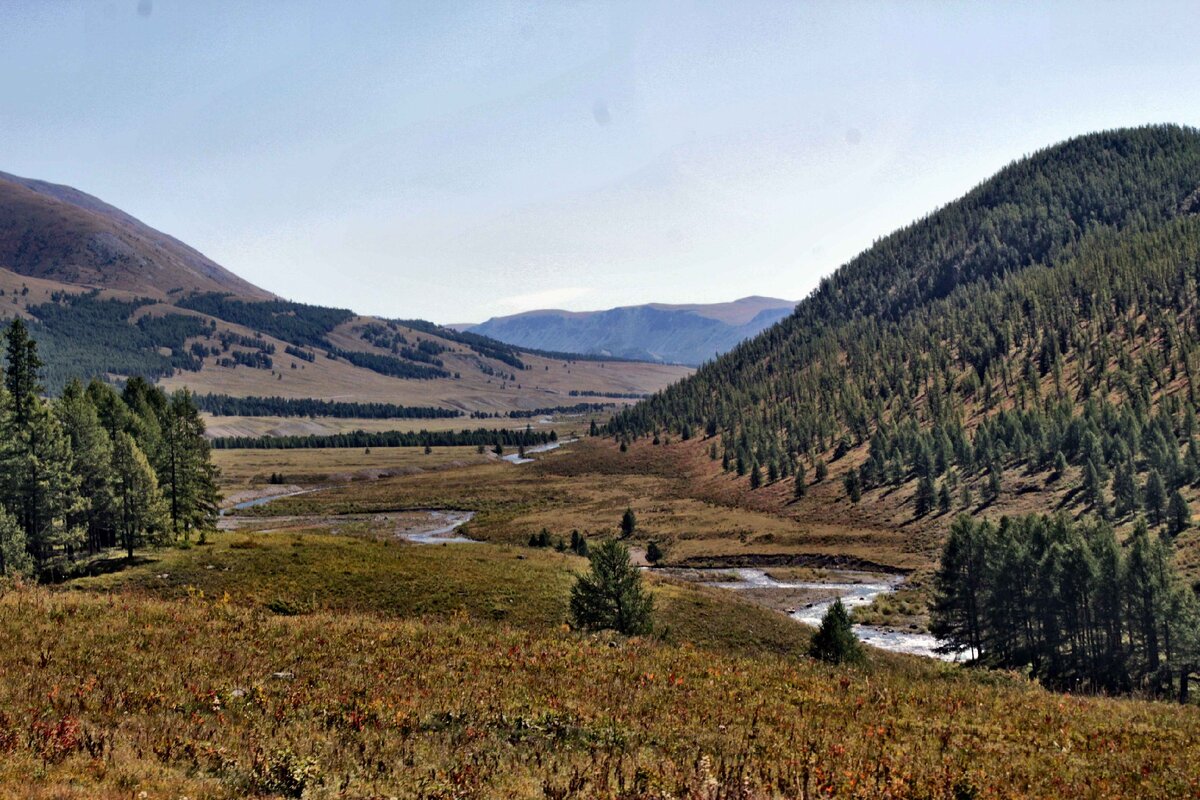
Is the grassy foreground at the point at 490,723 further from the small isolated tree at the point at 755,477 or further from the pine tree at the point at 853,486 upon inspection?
the small isolated tree at the point at 755,477

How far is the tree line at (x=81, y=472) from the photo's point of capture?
4503 centimetres

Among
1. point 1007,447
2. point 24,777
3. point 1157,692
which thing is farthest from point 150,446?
point 1007,447

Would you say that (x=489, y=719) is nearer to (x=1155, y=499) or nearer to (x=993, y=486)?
(x=1155, y=499)

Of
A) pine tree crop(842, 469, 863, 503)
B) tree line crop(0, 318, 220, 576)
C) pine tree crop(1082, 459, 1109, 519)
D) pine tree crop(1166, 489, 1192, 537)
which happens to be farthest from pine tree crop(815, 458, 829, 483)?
tree line crop(0, 318, 220, 576)

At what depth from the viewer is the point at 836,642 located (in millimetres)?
32875

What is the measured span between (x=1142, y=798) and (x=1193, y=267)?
669 feet

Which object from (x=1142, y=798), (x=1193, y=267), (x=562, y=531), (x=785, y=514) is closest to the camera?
(x=1142, y=798)

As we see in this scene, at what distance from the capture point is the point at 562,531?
362 ft

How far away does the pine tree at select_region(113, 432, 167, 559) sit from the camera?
50.6 meters

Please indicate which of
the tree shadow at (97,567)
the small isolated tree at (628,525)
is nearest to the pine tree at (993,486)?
the small isolated tree at (628,525)

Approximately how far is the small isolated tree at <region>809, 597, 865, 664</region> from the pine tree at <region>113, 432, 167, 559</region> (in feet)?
154

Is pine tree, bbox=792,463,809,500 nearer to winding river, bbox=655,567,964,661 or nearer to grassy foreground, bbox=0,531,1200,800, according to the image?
winding river, bbox=655,567,964,661

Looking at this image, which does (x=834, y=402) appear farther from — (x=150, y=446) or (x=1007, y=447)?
(x=150, y=446)

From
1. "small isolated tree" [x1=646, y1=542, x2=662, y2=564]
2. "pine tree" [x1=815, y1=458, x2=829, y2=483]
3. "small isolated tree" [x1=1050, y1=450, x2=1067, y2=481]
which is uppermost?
"small isolated tree" [x1=1050, y1=450, x2=1067, y2=481]
